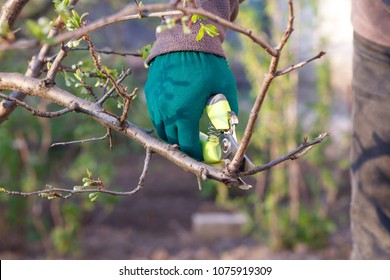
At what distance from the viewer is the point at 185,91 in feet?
4.78

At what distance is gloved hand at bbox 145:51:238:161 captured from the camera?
1460mm

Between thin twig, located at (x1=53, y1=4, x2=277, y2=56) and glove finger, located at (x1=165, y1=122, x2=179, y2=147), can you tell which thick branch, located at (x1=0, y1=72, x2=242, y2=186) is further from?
thin twig, located at (x1=53, y1=4, x2=277, y2=56)

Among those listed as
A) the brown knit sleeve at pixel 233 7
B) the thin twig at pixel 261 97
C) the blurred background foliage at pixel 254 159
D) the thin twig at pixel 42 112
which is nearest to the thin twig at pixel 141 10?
the thin twig at pixel 261 97

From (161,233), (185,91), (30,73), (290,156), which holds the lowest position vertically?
(290,156)

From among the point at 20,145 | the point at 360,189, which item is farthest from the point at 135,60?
the point at 360,189

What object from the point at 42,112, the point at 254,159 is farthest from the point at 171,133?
the point at 254,159

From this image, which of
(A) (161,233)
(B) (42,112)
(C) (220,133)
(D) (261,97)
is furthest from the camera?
(A) (161,233)

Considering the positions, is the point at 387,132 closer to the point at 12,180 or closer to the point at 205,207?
the point at 12,180

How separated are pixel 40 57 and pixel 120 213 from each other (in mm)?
3511

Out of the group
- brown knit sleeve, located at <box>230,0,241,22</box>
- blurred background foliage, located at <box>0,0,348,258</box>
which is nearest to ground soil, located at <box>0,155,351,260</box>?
blurred background foliage, located at <box>0,0,348,258</box>

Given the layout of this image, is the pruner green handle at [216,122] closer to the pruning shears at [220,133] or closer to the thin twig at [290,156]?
the pruning shears at [220,133]

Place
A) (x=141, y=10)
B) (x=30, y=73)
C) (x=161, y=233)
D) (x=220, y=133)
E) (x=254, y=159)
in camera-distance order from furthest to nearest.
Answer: (x=161, y=233) → (x=254, y=159) → (x=30, y=73) → (x=220, y=133) → (x=141, y=10)

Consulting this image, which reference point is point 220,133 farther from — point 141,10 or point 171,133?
point 141,10

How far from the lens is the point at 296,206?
4.21 metres
